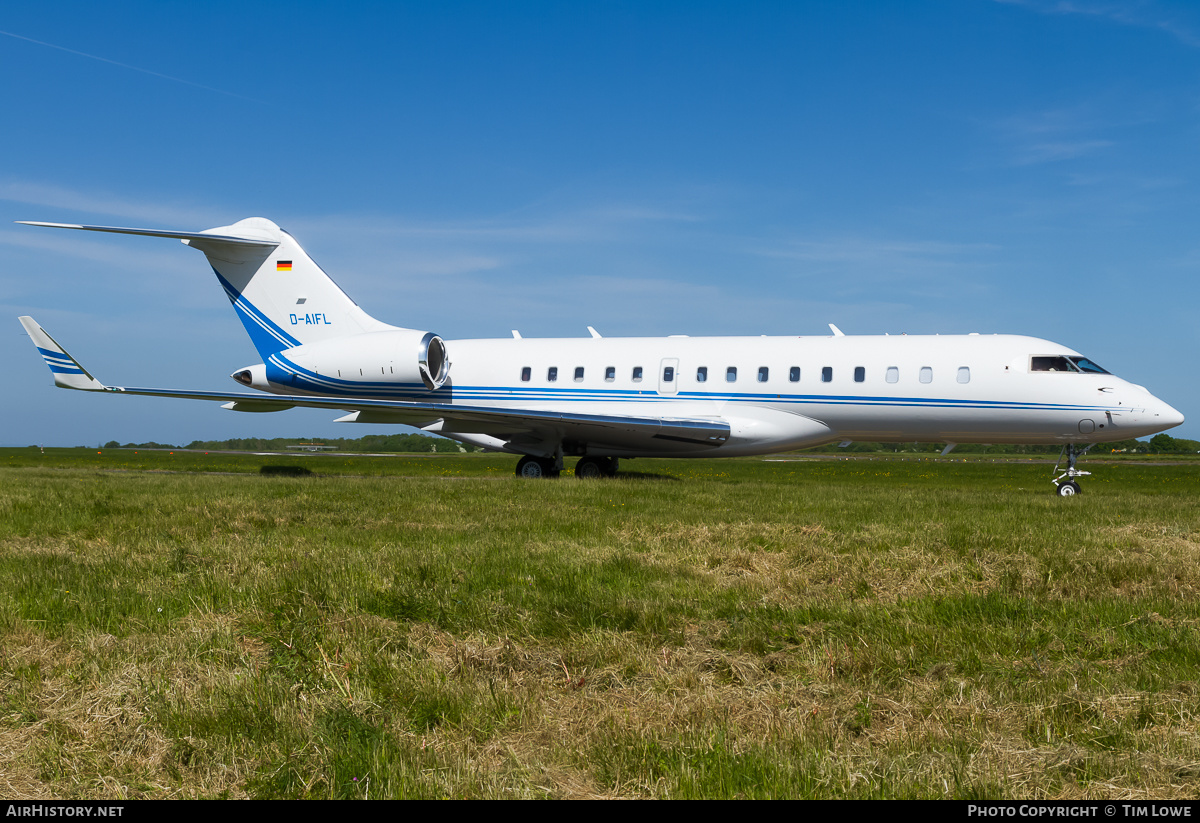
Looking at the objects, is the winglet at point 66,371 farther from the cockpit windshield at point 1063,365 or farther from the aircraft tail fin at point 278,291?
the cockpit windshield at point 1063,365

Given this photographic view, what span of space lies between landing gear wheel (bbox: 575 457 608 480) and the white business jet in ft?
0.16

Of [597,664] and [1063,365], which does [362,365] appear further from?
[597,664]

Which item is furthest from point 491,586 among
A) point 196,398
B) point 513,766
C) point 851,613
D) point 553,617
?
point 196,398

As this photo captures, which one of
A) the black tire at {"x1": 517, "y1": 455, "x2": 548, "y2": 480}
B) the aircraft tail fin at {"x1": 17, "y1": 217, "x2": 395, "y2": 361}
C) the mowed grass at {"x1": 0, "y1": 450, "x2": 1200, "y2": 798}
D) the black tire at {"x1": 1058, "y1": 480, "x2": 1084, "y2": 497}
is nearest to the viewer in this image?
the mowed grass at {"x1": 0, "y1": 450, "x2": 1200, "y2": 798}

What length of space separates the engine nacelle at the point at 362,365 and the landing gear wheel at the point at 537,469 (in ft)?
10.1

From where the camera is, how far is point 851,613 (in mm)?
5234

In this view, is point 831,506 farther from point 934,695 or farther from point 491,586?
point 934,695

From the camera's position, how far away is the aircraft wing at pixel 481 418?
19000mm

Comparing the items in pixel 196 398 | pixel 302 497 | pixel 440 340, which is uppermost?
pixel 440 340

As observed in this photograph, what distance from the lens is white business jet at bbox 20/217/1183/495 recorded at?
17.5 metres

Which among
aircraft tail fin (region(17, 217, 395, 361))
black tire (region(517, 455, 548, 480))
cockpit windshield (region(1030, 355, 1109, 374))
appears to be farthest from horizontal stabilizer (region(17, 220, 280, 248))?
cockpit windshield (region(1030, 355, 1109, 374))

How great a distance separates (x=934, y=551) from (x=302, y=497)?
844cm

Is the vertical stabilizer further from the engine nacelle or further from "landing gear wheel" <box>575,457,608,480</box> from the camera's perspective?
"landing gear wheel" <box>575,457,608,480</box>

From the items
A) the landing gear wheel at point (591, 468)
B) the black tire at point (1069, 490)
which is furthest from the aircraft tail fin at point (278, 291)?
the black tire at point (1069, 490)
